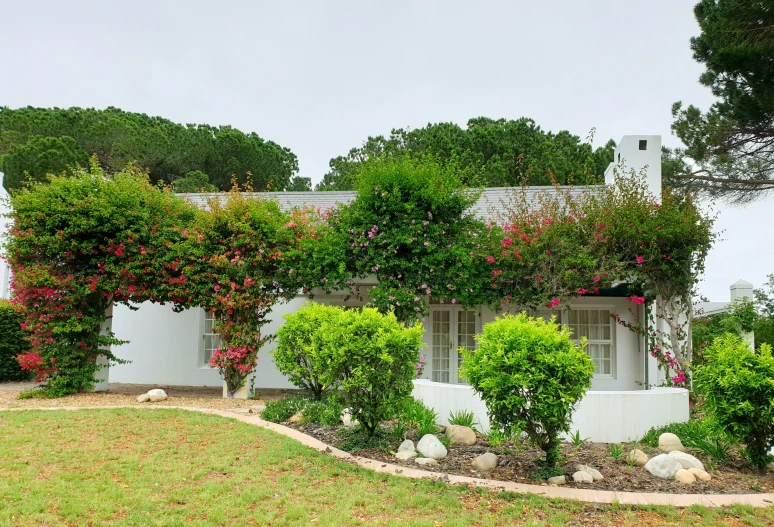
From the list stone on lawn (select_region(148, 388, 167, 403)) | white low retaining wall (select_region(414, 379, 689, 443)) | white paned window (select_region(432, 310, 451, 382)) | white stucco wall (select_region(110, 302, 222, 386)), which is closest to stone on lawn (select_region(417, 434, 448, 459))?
white low retaining wall (select_region(414, 379, 689, 443))

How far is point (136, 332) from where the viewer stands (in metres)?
15.3

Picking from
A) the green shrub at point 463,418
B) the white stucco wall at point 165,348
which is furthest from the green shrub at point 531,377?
the white stucco wall at point 165,348

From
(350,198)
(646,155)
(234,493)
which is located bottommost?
(234,493)

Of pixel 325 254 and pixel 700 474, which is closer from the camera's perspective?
pixel 700 474

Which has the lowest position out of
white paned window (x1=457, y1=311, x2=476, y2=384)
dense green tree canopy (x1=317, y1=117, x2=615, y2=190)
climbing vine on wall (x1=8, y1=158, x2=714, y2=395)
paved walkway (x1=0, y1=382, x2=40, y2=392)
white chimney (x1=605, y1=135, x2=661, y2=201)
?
paved walkway (x1=0, y1=382, x2=40, y2=392)

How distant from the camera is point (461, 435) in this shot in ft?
25.3

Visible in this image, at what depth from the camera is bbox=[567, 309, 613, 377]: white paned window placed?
13586mm

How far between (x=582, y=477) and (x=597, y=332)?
8125 millimetres

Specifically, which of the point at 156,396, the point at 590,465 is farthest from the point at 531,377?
the point at 156,396

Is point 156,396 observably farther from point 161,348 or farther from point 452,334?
point 452,334

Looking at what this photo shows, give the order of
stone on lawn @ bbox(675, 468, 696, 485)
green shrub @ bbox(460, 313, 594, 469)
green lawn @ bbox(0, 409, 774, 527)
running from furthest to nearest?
stone on lawn @ bbox(675, 468, 696, 485) < green shrub @ bbox(460, 313, 594, 469) < green lawn @ bbox(0, 409, 774, 527)

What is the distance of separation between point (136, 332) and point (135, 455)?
9.16 meters

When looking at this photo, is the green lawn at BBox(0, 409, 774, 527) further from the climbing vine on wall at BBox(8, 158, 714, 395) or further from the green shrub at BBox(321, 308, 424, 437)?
the climbing vine on wall at BBox(8, 158, 714, 395)

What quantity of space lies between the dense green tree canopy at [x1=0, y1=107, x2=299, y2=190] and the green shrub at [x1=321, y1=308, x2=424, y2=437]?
2130cm
